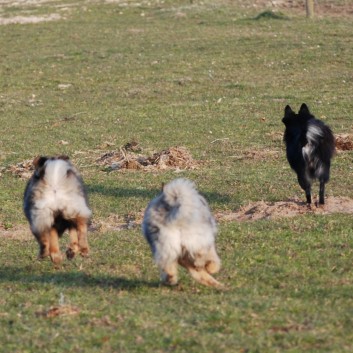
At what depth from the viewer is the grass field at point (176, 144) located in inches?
295

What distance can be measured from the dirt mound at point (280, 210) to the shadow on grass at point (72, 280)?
11.3ft

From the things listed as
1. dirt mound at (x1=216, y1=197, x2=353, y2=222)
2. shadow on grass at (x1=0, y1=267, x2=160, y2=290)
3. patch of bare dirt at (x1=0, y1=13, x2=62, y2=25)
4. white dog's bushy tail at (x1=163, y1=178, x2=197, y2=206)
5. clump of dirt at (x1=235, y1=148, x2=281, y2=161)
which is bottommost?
patch of bare dirt at (x1=0, y1=13, x2=62, y2=25)

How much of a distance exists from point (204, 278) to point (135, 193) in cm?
641

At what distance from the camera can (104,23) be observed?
127 ft

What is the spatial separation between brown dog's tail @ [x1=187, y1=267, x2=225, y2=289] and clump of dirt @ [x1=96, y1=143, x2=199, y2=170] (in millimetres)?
8361

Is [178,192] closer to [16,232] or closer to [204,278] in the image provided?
[204,278]

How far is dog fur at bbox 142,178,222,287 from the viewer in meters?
8.09

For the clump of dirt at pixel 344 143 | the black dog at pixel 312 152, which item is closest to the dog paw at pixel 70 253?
the black dog at pixel 312 152

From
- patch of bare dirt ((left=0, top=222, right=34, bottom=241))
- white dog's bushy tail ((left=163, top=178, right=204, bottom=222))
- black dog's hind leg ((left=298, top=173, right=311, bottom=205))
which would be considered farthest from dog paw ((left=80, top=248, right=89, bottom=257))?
black dog's hind leg ((left=298, top=173, right=311, bottom=205))

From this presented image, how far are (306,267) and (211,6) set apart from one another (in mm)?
32514

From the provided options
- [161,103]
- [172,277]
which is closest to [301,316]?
[172,277]

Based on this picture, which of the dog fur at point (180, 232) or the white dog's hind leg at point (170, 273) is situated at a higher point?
the dog fur at point (180, 232)

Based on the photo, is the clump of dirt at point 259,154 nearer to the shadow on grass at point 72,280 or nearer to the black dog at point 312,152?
the black dog at point 312,152

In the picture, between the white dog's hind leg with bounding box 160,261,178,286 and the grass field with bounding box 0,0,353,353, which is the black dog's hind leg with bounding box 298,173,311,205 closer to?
the grass field with bounding box 0,0,353,353
